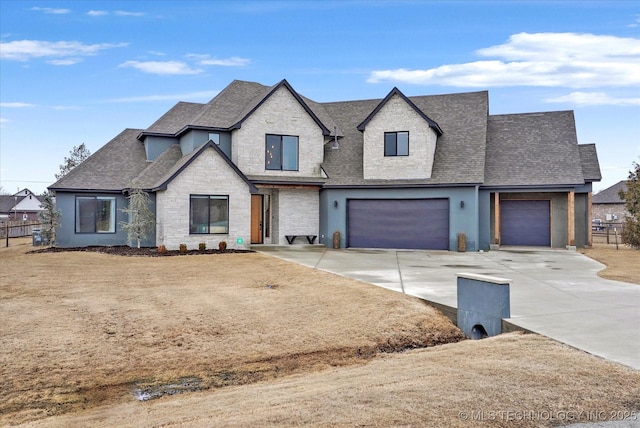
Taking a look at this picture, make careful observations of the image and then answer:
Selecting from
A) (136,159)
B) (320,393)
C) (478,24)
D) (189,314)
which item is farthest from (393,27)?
(320,393)

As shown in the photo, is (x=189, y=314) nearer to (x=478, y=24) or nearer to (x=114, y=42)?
(x=478, y=24)

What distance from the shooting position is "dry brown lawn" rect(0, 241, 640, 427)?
468cm

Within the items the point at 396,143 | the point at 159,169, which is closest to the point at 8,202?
the point at 159,169

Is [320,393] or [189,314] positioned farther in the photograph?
[189,314]

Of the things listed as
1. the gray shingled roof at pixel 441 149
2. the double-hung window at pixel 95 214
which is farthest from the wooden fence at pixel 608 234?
the double-hung window at pixel 95 214

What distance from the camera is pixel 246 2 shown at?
68.7 feet

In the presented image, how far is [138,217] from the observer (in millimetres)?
21719

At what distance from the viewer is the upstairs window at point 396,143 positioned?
23.8m

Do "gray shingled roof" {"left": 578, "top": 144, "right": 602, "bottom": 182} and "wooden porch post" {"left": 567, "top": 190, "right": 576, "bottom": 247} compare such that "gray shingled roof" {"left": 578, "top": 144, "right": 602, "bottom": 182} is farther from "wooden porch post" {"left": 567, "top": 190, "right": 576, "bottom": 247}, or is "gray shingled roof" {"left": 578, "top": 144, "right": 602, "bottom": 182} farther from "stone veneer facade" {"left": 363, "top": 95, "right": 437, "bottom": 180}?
"stone veneer facade" {"left": 363, "top": 95, "right": 437, "bottom": 180}

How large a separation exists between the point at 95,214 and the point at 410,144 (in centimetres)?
1588

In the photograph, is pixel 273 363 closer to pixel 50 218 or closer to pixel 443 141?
pixel 50 218

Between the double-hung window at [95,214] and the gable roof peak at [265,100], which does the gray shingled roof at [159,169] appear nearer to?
the double-hung window at [95,214]

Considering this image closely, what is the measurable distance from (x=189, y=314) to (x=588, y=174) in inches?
894

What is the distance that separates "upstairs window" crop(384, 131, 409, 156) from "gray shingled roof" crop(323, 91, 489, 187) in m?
1.47
